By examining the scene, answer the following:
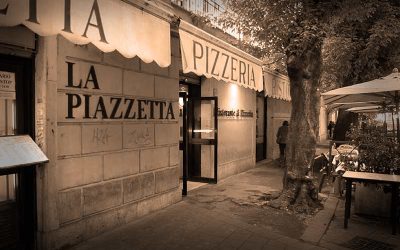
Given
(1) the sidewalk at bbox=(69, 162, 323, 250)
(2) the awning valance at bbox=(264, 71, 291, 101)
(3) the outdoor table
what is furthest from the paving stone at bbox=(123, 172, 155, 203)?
(2) the awning valance at bbox=(264, 71, 291, 101)

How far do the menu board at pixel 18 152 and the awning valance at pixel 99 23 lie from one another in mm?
1312

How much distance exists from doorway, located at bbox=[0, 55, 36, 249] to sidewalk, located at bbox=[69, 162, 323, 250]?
0.82 m

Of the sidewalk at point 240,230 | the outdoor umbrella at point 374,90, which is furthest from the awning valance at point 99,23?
the outdoor umbrella at point 374,90

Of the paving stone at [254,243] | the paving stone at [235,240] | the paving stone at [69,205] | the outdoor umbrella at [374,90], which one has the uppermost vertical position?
the outdoor umbrella at [374,90]

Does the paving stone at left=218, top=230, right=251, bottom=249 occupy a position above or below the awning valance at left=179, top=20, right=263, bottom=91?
below

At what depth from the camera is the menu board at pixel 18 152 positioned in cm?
364

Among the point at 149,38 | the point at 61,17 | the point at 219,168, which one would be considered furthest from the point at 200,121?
the point at 61,17


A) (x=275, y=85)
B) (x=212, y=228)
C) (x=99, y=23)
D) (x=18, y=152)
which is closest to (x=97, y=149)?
(x=18, y=152)

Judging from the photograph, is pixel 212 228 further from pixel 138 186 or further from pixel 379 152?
pixel 379 152

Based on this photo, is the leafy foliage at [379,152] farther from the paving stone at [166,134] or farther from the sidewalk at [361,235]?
the paving stone at [166,134]

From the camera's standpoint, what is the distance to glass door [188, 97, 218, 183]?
9250 millimetres
